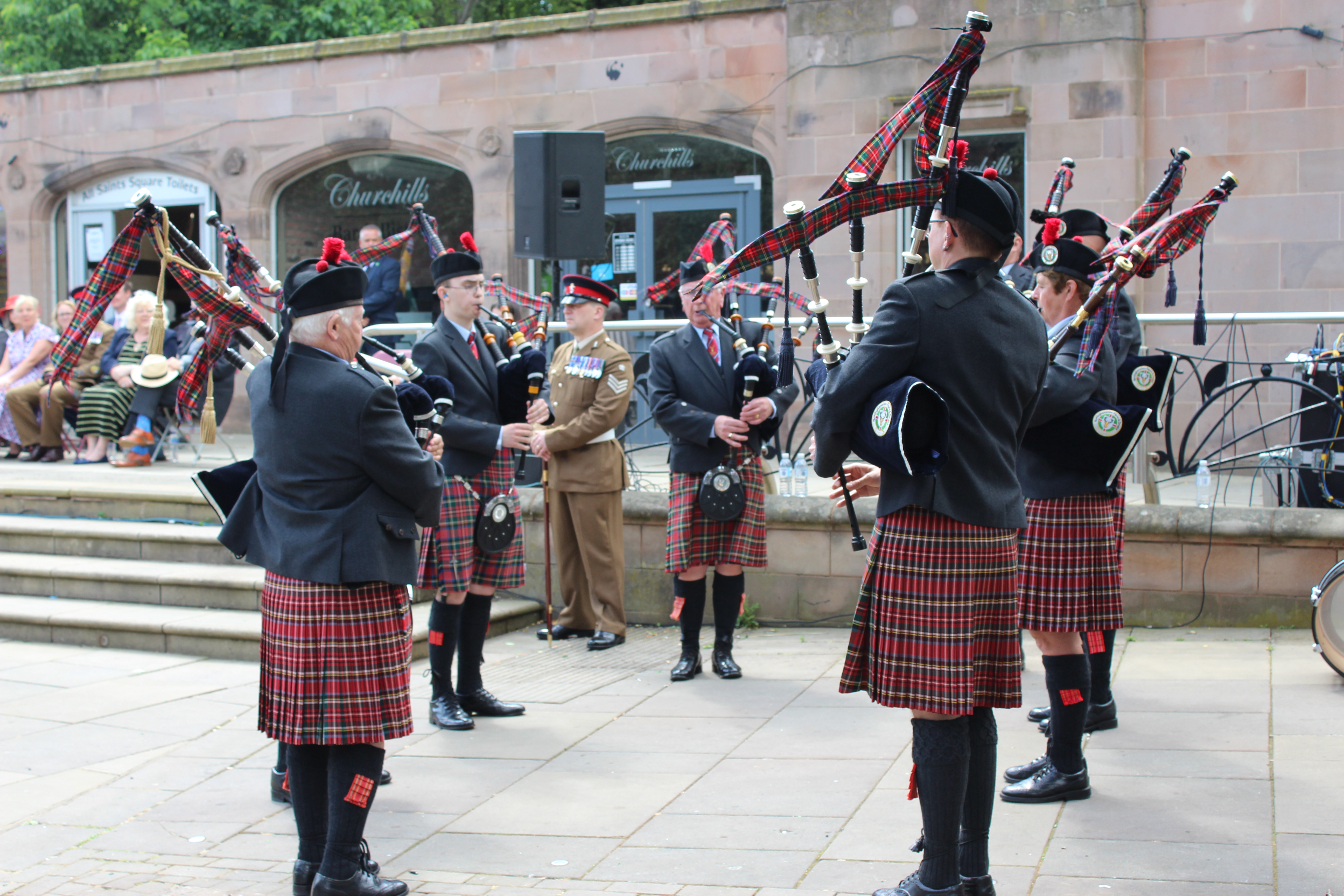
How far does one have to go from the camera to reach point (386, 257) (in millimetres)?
12898

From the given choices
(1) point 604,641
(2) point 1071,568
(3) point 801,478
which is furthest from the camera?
(3) point 801,478

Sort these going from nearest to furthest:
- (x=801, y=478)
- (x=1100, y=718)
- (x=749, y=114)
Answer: (x=1100, y=718) → (x=801, y=478) → (x=749, y=114)

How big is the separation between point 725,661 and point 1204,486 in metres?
2.89

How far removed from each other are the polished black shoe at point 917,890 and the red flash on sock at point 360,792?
146cm

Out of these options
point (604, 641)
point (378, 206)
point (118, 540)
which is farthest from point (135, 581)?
point (378, 206)

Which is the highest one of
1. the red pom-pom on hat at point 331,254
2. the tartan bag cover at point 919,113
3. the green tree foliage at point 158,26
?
the green tree foliage at point 158,26

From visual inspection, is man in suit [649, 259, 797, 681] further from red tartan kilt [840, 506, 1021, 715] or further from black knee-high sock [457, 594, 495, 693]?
red tartan kilt [840, 506, 1021, 715]

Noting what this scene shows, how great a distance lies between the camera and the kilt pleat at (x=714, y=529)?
650cm

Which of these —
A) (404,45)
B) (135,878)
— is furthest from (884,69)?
(135,878)

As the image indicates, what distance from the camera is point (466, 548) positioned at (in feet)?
18.5

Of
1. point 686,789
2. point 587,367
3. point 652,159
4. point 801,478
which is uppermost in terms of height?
point 652,159

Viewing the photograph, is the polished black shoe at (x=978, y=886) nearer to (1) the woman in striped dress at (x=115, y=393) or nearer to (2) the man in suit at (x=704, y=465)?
(2) the man in suit at (x=704, y=465)

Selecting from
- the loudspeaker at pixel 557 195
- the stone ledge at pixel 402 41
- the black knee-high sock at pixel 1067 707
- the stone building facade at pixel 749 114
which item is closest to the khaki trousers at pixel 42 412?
the stone building facade at pixel 749 114

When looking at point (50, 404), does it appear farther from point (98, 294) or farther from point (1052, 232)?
point (1052, 232)
